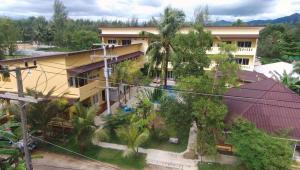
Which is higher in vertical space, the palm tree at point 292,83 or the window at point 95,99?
the palm tree at point 292,83

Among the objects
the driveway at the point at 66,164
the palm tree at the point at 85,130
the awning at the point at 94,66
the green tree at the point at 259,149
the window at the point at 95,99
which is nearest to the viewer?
the green tree at the point at 259,149

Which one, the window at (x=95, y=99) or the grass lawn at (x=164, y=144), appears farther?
the window at (x=95, y=99)

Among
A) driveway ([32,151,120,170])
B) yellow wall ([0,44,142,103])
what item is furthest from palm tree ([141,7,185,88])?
driveway ([32,151,120,170])

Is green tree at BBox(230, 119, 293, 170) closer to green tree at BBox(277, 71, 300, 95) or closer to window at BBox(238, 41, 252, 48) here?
green tree at BBox(277, 71, 300, 95)

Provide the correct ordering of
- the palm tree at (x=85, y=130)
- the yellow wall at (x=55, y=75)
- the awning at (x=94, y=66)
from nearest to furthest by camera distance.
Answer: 1. the palm tree at (x=85, y=130)
2. the yellow wall at (x=55, y=75)
3. the awning at (x=94, y=66)

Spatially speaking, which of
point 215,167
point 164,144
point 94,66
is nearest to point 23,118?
point 164,144

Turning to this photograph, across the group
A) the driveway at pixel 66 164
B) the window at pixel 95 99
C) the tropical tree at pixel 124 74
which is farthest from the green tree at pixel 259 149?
the window at pixel 95 99

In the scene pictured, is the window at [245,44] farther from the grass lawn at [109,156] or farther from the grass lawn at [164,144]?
the grass lawn at [109,156]
